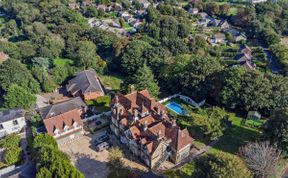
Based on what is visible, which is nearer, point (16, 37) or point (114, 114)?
point (114, 114)

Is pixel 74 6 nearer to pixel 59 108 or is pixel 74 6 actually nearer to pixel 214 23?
pixel 214 23

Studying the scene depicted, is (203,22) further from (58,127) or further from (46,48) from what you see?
(58,127)

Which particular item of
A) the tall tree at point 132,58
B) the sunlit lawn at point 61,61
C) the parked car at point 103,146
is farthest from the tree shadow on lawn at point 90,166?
the sunlit lawn at point 61,61

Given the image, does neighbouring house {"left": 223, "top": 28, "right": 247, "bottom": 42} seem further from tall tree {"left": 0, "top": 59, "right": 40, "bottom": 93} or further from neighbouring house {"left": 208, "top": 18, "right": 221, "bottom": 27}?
tall tree {"left": 0, "top": 59, "right": 40, "bottom": 93}

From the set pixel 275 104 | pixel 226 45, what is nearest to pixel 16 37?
pixel 226 45

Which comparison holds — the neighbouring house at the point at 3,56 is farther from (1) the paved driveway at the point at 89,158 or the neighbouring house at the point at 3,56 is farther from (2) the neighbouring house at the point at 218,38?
(2) the neighbouring house at the point at 218,38

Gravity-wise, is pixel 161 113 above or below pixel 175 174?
above

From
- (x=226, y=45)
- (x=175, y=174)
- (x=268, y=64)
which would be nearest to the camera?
(x=175, y=174)
